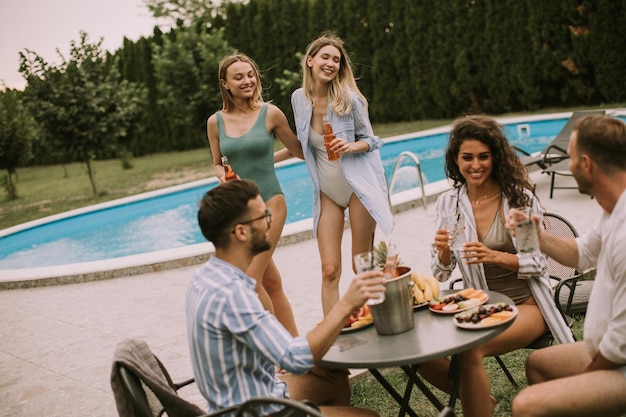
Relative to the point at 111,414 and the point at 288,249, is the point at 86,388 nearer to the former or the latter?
the point at 111,414

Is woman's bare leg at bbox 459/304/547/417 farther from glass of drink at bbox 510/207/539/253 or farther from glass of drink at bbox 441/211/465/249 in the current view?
glass of drink at bbox 510/207/539/253

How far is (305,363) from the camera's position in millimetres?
2191

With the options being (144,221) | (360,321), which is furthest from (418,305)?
(144,221)

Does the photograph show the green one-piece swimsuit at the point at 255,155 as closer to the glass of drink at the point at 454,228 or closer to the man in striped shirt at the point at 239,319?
the glass of drink at the point at 454,228

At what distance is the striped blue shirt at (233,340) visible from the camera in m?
2.17

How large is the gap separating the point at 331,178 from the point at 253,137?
561 millimetres

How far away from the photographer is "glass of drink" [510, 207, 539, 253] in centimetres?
236

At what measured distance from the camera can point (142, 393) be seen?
2271 millimetres

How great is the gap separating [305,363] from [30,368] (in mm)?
3540

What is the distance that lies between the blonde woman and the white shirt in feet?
6.40

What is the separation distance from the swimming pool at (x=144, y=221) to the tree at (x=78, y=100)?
2385 mm

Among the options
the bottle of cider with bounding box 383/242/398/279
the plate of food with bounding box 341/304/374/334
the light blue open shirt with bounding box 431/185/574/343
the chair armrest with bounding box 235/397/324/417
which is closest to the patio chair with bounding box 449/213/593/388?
the light blue open shirt with bounding box 431/185/574/343

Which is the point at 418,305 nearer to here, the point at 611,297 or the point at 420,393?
the point at 611,297

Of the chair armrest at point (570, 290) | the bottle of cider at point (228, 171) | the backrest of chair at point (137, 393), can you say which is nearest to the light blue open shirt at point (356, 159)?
the bottle of cider at point (228, 171)
